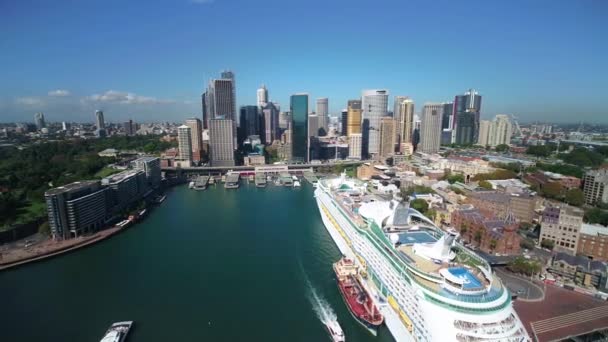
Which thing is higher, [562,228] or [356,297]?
[562,228]

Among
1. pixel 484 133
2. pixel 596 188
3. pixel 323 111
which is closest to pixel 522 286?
pixel 596 188

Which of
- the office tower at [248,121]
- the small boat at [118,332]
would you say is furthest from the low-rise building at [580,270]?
the office tower at [248,121]

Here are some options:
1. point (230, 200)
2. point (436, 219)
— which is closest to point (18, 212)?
point (230, 200)

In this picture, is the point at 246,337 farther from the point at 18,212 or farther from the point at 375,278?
the point at 18,212

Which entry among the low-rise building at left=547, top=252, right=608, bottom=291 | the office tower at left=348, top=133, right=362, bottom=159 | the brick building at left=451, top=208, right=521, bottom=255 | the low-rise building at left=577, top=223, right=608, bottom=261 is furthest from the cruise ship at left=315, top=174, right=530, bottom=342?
the office tower at left=348, top=133, right=362, bottom=159

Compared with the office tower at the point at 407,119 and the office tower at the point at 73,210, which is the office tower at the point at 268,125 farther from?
the office tower at the point at 73,210

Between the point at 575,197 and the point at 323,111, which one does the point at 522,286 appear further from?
the point at 323,111

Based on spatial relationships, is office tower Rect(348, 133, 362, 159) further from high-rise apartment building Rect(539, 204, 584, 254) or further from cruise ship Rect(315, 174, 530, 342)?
cruise ship Rect(315, 174, 530, 342)
